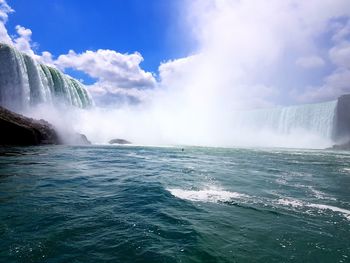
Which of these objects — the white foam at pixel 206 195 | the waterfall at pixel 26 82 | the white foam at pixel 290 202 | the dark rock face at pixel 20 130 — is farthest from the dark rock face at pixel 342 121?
the white foam at pixel 206 195

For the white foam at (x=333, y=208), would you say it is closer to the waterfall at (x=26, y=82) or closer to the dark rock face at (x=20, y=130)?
the dark rock face at (x=20, y=130)

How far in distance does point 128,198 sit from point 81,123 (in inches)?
1758

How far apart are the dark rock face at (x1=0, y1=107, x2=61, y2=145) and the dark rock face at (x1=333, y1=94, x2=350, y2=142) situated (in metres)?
68.2

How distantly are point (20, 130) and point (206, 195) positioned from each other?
23.4 metres

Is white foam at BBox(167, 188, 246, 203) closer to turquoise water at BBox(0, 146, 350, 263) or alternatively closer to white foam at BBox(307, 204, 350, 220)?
turquoise water at BBox(0, 146, 350, 263)

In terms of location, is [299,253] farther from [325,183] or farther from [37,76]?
[37,76]

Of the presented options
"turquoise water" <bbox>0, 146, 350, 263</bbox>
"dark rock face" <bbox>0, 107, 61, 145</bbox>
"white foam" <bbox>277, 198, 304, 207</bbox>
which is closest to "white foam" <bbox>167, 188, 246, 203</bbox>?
"turquoise water" <bbox>0, 146, 350, 263</bbox>

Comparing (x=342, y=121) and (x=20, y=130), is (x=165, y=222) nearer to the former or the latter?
(x=20, y=130)

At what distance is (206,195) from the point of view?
9516mm

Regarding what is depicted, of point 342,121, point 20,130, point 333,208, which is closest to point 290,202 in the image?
point 333,208

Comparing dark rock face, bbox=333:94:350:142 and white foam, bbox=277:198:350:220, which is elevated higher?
dark rock face, bbox=333:94:350:142

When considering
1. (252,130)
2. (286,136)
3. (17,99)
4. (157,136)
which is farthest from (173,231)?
(252,130)

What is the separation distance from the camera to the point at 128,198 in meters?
8.70

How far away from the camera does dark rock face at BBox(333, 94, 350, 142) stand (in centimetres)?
7181
